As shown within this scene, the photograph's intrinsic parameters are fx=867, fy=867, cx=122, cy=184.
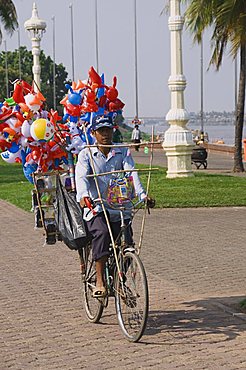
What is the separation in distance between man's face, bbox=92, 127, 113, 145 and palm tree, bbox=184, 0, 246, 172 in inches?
496

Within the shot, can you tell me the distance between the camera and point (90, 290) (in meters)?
7.61

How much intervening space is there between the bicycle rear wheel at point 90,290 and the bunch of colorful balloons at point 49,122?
0.94m

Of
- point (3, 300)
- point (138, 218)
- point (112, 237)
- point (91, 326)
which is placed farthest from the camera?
point (138, 218)

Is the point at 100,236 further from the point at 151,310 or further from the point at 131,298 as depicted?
the point at 151,310

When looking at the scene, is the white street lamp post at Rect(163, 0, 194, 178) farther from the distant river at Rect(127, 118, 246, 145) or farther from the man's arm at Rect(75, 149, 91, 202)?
the man's arm at Rect(75, 149, 91, 202)

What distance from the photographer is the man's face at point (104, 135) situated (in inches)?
282

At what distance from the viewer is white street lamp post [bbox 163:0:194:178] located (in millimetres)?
22531

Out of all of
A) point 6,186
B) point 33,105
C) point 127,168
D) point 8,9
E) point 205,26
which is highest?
point 8,9

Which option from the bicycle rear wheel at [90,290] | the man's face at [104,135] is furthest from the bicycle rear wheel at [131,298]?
the man's face at [104,135]

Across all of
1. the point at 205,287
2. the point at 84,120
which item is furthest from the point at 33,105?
the point at 205,287

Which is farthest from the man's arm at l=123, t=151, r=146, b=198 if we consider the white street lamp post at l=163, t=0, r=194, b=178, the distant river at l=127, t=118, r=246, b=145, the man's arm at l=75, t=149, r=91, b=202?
the white street lamp post at l=163, t=0, r=194, b=178

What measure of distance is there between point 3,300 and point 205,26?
17.4 m

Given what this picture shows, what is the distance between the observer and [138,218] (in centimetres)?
1589

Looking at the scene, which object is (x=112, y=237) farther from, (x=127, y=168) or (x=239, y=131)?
(x=239, y=131)
